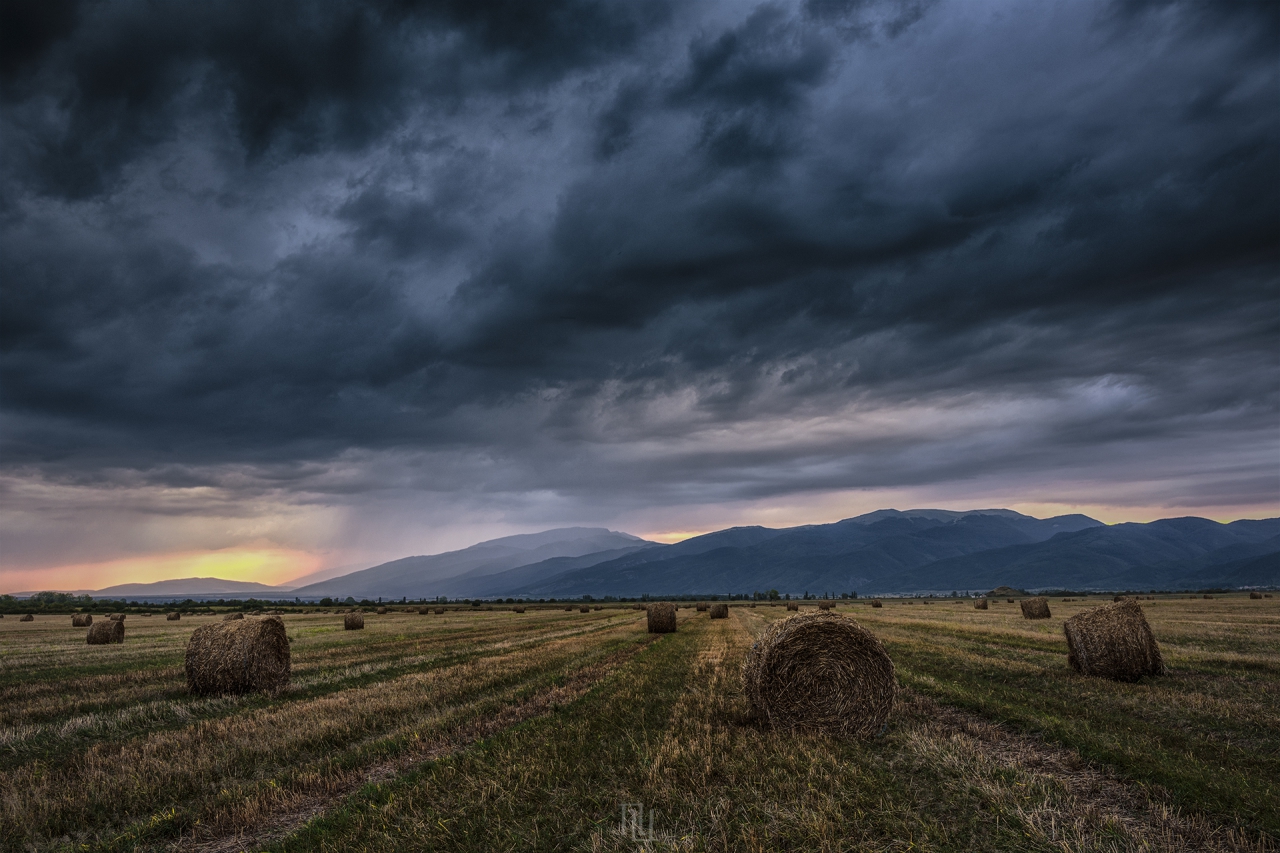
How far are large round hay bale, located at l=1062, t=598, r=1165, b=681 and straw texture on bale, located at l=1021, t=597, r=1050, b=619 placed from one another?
26456 mm

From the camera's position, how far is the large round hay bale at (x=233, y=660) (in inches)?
598

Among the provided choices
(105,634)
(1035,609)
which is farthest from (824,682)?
(1035,609)

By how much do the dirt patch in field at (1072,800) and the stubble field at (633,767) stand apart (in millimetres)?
33

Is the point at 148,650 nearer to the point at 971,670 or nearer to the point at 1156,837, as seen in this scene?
the point at 971,670

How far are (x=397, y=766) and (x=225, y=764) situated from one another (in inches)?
91.7

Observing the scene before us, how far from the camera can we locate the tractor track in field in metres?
6.56

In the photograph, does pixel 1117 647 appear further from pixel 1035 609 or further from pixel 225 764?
pixel 1035 609

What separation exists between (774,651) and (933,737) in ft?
8.84

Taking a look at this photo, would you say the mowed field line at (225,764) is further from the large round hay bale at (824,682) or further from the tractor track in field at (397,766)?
the large round hay bale at (824,682)

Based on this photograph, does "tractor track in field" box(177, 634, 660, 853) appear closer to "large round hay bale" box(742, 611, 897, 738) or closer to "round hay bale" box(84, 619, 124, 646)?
"large round hay bale" box(742, 611, 897, 738)

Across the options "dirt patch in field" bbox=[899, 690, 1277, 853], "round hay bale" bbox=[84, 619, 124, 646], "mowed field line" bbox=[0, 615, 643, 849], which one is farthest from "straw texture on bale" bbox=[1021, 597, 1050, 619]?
"round hay bale" bbox=[84, 619, 124, 646]

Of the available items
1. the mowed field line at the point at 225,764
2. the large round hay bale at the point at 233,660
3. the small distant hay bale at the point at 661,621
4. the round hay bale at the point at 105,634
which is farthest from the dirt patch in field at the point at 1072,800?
the round hay bale at the point at 105,634

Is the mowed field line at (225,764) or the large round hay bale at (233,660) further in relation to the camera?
the large round hay bale at (233,660)

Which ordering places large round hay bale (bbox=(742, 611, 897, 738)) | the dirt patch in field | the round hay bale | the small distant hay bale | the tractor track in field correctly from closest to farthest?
the dirt patch in field, the tractor track in field, large round hay bale (bbox=(742, 611, 897, 738)), the round hay bale, the small distant hay bale
